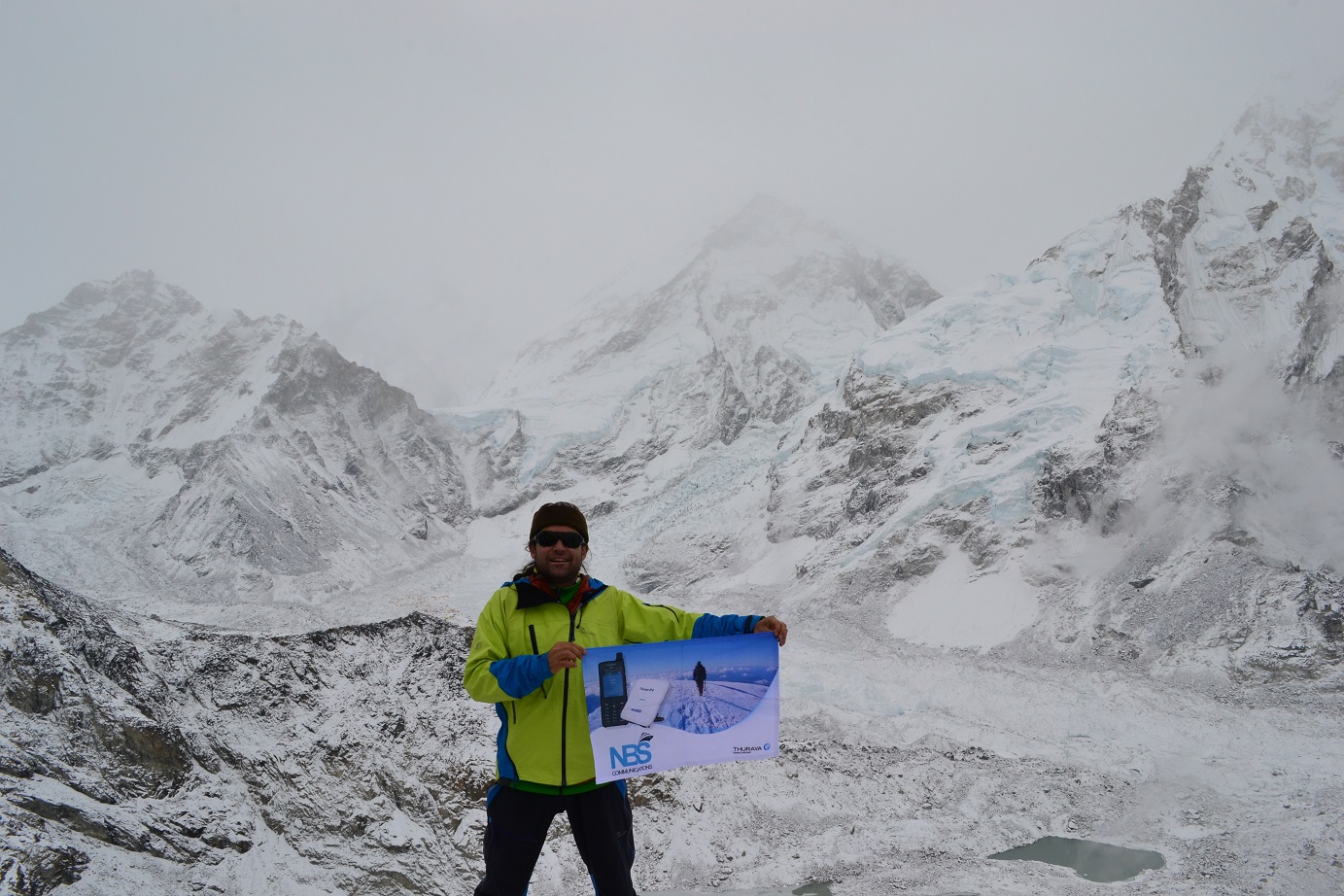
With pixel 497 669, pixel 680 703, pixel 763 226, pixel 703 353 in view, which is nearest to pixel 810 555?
pixel 703 353

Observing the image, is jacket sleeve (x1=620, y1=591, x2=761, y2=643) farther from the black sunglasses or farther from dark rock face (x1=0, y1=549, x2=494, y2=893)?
dark rock face (x1=0, y1=549, x2=494, y2=893)

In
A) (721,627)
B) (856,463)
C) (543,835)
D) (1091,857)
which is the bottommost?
(1091,857)

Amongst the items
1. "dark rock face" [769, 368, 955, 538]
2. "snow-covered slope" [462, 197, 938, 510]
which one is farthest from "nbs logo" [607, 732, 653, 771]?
"snow-covered slope" [462, 197, 938, 510]

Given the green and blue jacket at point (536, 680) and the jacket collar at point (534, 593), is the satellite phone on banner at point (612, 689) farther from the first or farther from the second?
the jacket collar at point (534, 593)

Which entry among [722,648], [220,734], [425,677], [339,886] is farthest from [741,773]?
[722,648]

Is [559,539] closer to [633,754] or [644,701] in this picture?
[644,701]
